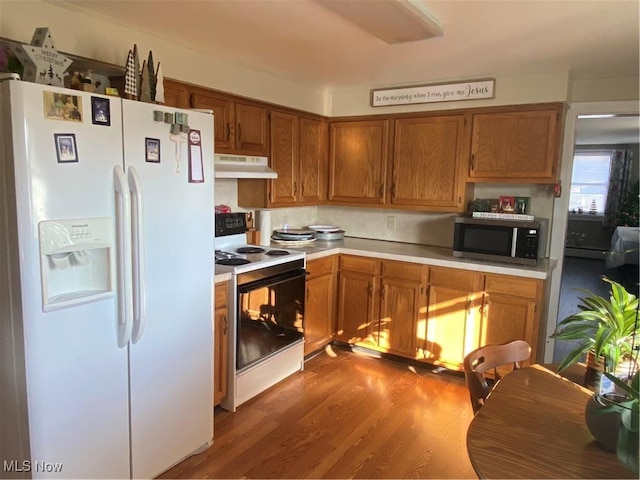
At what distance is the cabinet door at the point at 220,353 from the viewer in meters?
2.64

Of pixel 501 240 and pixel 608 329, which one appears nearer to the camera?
pixel 608 329

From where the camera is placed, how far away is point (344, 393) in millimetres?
3072

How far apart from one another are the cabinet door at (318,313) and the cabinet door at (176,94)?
155cm

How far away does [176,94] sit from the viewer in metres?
2.70

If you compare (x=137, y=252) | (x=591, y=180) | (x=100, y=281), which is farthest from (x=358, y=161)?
(x=591, y=180)

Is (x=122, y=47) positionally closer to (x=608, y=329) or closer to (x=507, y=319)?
(x=608, y=329)

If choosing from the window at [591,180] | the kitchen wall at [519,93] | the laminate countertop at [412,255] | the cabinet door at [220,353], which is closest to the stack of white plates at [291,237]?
the laminate countertop at [412,255]

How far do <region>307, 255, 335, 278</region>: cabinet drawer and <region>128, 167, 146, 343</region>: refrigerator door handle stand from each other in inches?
64.2

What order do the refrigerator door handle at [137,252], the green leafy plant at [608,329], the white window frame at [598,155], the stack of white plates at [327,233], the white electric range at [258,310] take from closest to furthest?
1. the green leafy plant at [608,329]
2. the refrigerator door handle at [137,252]
3. the white electric range at [258,310]
4. the stack of white plates at [327,233]
5. the white window frame at [598,155]

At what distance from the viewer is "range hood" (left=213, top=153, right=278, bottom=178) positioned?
289 cm

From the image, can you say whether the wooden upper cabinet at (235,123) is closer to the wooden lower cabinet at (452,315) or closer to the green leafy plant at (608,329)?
the wooden lower cabinet at (452,315)

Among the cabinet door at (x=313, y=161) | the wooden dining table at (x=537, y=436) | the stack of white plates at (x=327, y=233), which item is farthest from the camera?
the stack of white plates at (x=327, y=233)

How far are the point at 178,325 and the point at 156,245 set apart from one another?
424 mm

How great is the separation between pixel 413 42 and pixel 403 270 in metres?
1.65
